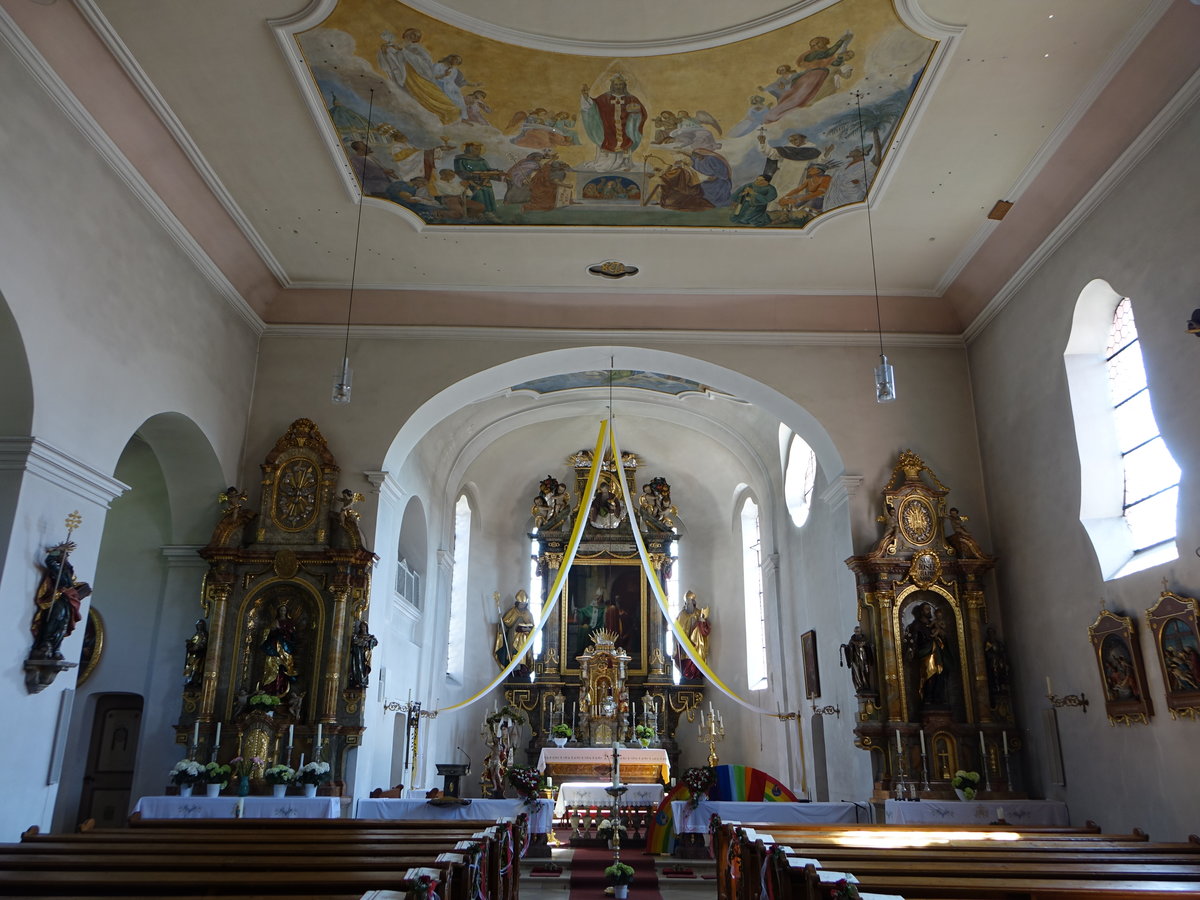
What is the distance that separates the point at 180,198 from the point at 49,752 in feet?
16.8

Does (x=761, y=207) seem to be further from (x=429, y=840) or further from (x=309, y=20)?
(x=429, y=840)

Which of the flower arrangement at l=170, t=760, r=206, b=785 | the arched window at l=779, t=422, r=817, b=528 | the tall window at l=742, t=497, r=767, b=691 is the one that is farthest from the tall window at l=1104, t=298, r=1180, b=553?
the flower arrangement at l=170, t=760, r=206, b=785

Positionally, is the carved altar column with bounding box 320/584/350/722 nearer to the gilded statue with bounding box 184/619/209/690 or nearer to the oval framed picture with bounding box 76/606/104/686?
the gilded statue with bounding box 184/619/209/690

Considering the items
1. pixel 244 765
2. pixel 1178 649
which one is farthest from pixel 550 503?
pixel 1178 649

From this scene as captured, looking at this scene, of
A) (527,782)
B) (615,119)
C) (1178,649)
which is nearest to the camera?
(1178,649)

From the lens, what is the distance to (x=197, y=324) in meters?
9.84

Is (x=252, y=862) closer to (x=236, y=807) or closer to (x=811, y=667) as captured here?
(x=236, y=807)

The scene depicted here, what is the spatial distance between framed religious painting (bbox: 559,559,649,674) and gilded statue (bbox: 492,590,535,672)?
0.67 meters

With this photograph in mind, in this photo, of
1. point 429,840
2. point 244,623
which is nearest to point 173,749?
point 244,623

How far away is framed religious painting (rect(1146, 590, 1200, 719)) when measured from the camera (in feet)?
22.6

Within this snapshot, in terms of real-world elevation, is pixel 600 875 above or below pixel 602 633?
below

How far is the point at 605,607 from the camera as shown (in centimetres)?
1833

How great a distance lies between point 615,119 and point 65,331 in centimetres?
498

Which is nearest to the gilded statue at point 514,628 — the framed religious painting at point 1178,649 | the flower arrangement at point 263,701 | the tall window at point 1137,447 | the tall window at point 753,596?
the tall window at point 753,596
